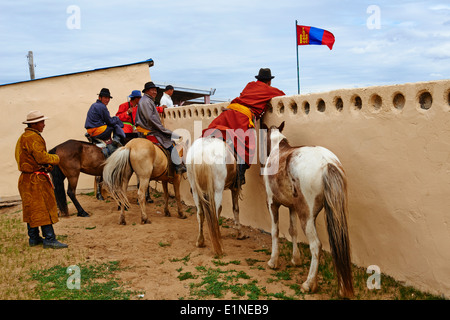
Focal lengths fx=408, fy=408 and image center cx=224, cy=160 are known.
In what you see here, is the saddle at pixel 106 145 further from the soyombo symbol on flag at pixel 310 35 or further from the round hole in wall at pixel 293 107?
the soyombo symbol on flag at pixel 310 35

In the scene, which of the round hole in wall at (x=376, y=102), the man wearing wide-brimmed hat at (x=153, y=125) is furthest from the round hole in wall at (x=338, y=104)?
the man wearing wide-brimmed hat at (x=153, y=125)

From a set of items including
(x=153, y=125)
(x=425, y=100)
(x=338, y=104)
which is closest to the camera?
(x=425, y=100)

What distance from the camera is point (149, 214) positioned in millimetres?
8672

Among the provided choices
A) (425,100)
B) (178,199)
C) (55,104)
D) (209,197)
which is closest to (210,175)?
(209,197)

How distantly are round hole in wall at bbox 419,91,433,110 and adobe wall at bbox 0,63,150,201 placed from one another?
9237 millimetres

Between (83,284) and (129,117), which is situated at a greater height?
(129,117)

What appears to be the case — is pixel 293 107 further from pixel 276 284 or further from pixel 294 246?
pixel 276 284

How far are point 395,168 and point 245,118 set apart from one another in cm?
243

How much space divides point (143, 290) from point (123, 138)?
5208 millimetres

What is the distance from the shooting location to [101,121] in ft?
29.6

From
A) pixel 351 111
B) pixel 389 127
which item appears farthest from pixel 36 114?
pixel 389 127

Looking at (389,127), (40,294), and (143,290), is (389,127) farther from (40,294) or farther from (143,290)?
(40,294)

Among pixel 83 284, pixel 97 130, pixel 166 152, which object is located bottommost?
pixel 83 284

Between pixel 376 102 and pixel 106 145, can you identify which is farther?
pixel 106 145
